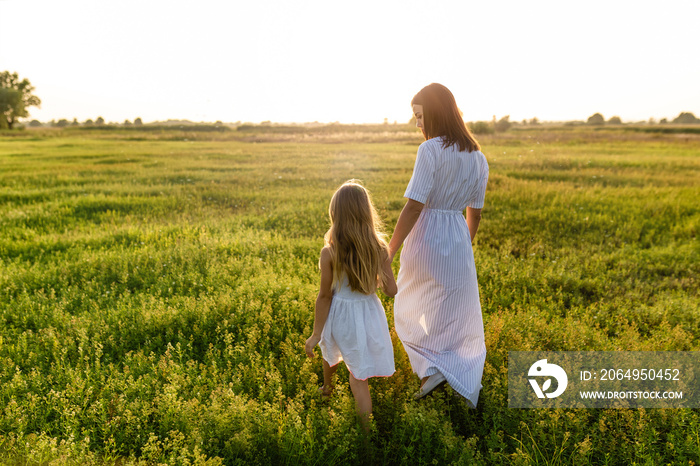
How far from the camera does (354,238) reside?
311 cm

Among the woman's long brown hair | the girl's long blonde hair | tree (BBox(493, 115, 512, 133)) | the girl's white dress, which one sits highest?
tree (BBox(493, 115, 512, 133))

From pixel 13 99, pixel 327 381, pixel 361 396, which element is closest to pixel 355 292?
pixel 361 396

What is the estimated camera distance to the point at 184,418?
3.29 meters

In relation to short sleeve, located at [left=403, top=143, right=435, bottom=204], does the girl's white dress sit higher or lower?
lower

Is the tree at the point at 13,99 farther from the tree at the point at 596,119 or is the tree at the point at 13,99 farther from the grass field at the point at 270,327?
the tree at the point at 596,119

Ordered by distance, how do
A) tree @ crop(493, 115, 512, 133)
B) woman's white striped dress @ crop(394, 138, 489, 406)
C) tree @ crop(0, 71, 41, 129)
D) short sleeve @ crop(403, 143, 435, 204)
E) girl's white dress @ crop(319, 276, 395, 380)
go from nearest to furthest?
1. girl's white dress @ crop(319, 276, 395, 380)
2. short sleeve @ crop(403, 143, 435, 204)
3. woman's white striped dress @ crop(394, 138, 489, 406)
4. tree @ crop(493, 115, 512, 133)
5. tree @ crop(0, 71, 41, 129)

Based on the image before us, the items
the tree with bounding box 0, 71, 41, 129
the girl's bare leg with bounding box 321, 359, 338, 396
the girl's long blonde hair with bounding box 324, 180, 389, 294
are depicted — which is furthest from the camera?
the tree with bounding box 0, 71, 41, 129

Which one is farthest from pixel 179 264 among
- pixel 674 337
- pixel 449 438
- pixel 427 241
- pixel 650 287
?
pixel 650 287

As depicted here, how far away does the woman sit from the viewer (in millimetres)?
3439

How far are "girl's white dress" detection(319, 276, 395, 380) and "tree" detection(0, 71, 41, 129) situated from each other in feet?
313

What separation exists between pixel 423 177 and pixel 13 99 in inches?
3870

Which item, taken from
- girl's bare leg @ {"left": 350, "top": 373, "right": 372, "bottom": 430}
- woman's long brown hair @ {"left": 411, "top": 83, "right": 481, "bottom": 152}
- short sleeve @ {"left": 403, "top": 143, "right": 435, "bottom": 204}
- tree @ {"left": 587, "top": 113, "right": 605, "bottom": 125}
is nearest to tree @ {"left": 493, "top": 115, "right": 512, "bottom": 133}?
tree @ {"left": 587, "top": 113, "right": 605, "bottom": 125}

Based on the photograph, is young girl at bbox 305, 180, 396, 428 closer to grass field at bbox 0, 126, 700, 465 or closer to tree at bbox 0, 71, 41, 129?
grass field at bbox 0, 126, 700, 465

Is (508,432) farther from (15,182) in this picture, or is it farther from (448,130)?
(15,182)
